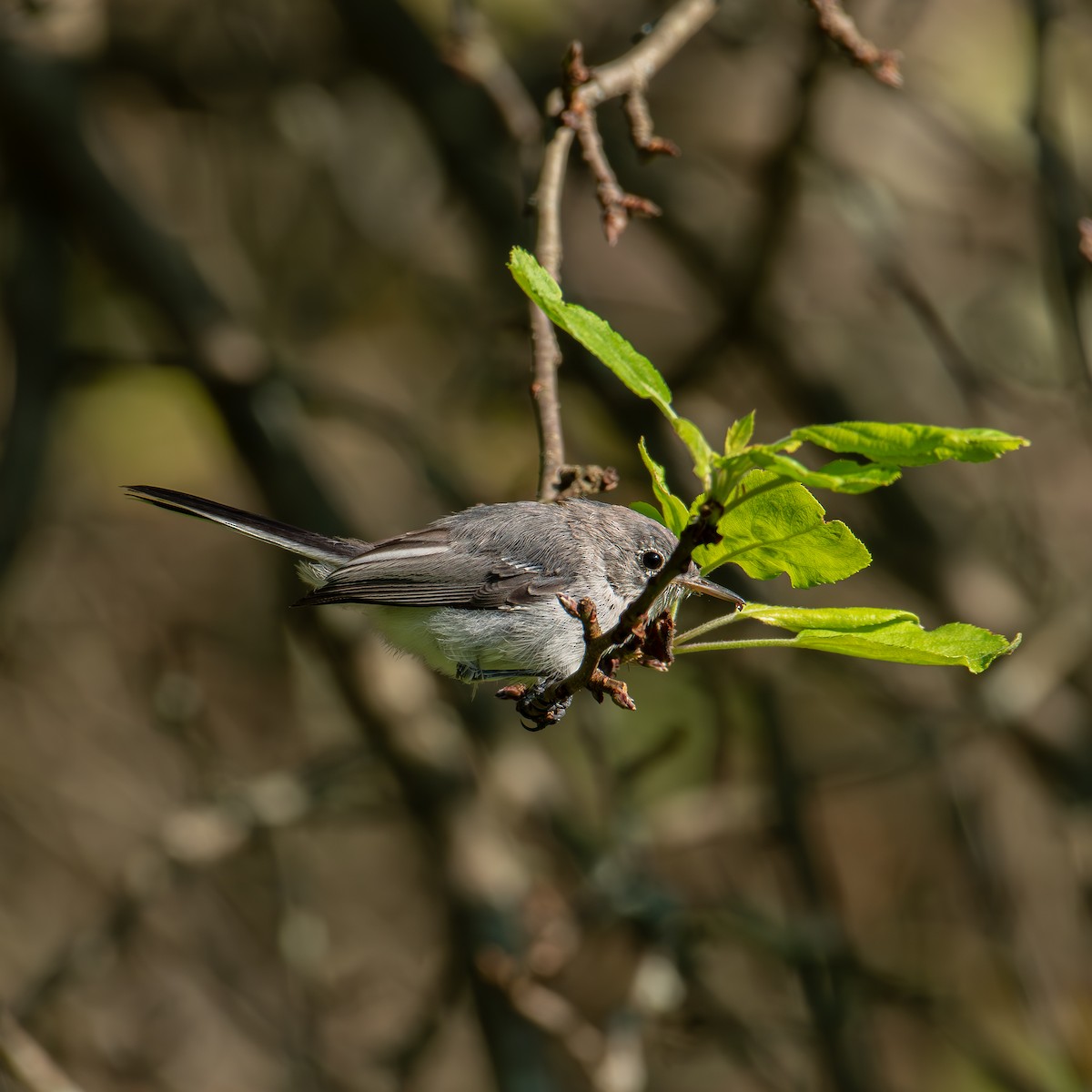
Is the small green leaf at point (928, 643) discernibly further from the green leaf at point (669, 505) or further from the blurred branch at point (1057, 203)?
the blurred branch at point (1057, 203)

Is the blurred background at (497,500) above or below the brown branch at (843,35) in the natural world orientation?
below

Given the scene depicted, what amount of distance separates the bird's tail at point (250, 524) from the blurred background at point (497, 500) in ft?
2.82

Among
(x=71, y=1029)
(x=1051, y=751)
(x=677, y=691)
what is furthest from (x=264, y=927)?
(x=1051, y=751)

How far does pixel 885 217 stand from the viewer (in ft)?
15.5

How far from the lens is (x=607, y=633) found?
187 cm

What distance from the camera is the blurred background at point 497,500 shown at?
4387 mm

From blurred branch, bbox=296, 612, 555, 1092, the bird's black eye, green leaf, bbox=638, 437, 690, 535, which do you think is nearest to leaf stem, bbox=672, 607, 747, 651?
green leaf, bbox=638, 437, 690, 535

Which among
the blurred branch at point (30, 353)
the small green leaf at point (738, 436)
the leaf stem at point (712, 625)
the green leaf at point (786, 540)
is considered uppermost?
the small green leaf at point (738, 436)

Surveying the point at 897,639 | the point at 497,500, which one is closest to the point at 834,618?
the point at 897,639

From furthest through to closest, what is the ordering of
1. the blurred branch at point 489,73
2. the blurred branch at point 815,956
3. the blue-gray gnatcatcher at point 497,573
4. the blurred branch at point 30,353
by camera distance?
1. the blurred branch at point 30,353
2. the blurred branch at point 815,956
3. the blurred branch at point 489,73
4. the blue-gray gnatcatcher at point 497,573

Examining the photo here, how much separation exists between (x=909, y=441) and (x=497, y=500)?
3.44 metres

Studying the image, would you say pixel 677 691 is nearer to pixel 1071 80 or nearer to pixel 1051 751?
pixel 1051 751

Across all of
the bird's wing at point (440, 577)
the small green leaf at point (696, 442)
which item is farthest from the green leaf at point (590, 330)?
the bird's wing at point (440, 577)

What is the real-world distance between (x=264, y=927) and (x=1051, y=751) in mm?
3645
